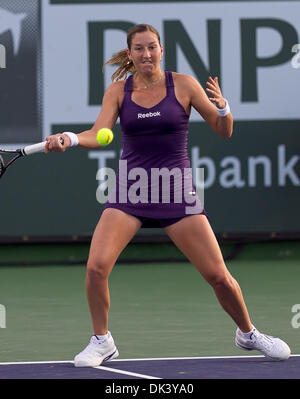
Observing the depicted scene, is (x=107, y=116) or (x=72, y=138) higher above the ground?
(x=107, y=116)

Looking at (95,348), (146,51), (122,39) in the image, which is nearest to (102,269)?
(95,348)

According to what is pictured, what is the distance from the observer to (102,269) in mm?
6648

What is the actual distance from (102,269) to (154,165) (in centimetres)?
69

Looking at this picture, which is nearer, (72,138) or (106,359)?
(72,138)

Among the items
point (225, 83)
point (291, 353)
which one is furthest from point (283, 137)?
point (291, 353)

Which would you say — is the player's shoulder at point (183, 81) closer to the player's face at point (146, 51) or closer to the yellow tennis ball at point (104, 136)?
the player's face at point (146, 51)

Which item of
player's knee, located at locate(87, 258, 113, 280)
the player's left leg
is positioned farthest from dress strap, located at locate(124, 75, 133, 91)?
player's knee, located at locate(87, 258, 113, 280)

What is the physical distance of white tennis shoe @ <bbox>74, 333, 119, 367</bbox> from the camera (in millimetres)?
6785

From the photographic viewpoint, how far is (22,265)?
42.0 feet

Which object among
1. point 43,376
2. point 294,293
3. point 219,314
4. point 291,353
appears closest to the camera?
point 43,376

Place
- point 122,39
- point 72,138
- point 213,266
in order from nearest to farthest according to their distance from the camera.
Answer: point 72,138
point 213,266
point 122,39

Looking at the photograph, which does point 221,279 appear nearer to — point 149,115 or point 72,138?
point 149,115
